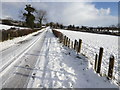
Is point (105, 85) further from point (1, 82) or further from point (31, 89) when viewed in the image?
point (1, 82)

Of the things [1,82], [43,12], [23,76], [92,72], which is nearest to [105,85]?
[92,72]

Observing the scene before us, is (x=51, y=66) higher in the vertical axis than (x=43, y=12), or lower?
lower

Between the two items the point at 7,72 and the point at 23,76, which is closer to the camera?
the point at 23,76

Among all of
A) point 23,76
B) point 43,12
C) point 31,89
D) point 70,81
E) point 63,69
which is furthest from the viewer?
point 43,12

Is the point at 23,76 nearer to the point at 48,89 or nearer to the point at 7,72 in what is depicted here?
the point at 7,72

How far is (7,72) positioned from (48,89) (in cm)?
231

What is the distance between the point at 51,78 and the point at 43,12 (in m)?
75.8

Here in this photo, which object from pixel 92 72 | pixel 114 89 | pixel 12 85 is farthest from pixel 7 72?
pixel 114 89

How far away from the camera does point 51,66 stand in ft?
21.2

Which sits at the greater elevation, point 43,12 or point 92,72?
point 43,12

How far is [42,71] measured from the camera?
5.72 m

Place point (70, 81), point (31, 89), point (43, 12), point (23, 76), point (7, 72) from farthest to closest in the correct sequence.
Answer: point (43, 12)
point (7, 72)
point (23, 76)
point (70, 81)
point (31, 89)

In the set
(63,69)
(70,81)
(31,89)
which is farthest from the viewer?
(63,69)

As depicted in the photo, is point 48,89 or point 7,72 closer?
point 48,89
